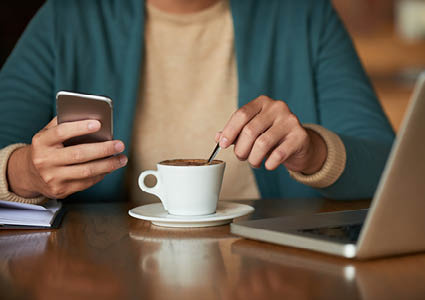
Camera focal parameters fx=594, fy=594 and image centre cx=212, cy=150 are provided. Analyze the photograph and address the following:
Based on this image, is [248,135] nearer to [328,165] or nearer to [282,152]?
[282,152]

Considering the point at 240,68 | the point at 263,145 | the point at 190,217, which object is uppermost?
the point at 240,68

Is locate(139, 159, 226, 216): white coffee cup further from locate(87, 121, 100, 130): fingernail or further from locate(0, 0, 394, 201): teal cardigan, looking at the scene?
locate(0, 0, 394, 201): teal cardigan

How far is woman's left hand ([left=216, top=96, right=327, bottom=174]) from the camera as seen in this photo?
95 centimetres

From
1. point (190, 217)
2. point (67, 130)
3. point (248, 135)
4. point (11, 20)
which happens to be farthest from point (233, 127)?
point (11, 20)

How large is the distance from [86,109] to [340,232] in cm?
42

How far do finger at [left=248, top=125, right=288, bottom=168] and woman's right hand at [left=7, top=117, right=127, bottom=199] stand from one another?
21cm

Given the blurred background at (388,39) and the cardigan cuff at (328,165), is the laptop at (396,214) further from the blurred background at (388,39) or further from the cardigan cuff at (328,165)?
the blurred background at (388,39)

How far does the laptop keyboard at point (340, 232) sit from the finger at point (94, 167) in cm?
34

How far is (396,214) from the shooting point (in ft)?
2.17

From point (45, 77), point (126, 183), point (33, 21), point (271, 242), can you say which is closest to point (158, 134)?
point (126, 183)

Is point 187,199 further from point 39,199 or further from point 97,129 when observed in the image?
point 39,199

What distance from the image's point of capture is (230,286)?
2.01ft

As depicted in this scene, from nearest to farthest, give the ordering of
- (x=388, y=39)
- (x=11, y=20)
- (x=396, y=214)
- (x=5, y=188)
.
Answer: (x=396, y=214) < (x=5, y=188) < (x=11, y=20) < (x=388, y=39)

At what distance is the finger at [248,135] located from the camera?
0.95 metres
